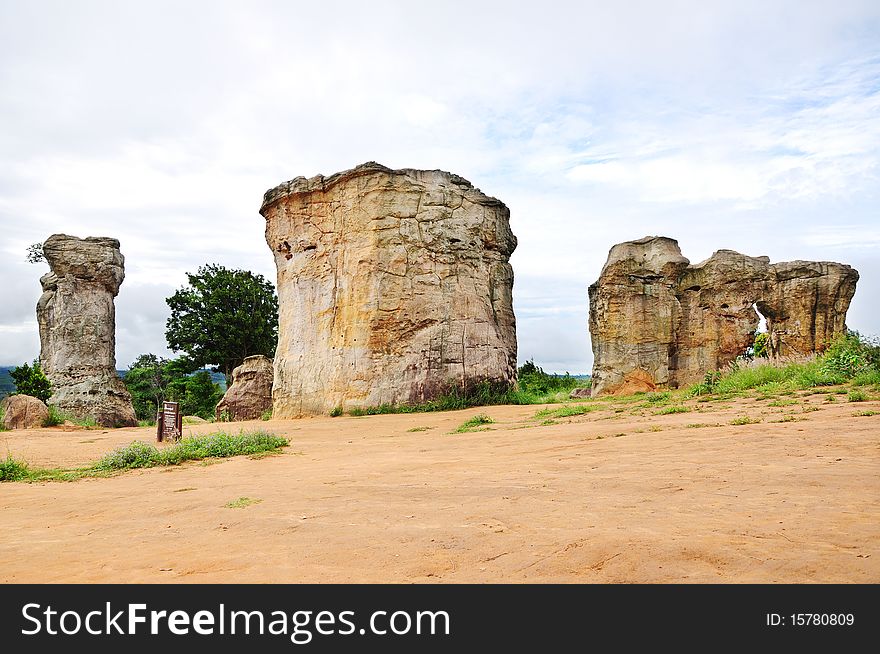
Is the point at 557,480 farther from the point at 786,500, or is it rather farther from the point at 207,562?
the point at 207,562

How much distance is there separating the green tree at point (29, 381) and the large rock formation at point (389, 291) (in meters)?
7.66

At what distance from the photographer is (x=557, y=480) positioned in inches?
180

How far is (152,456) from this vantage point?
6.99m

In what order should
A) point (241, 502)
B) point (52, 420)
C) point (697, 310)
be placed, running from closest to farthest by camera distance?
1. point (241, 502)
2. point (52, 420)
3. point (697, 310)

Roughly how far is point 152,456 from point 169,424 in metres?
2.97

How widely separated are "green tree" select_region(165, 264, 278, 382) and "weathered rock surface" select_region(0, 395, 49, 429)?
42.8 feet

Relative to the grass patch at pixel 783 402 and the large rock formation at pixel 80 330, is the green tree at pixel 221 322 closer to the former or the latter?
the large rock formation at pixel 80 330

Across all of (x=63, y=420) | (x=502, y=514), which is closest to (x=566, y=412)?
(x=502, y=514)

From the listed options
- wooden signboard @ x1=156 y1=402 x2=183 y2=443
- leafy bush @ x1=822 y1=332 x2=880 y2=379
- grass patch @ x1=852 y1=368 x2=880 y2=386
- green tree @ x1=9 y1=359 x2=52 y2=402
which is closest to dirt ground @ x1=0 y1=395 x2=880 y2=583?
grass patch @ x1=852 y1=368 x2=880 y2=386

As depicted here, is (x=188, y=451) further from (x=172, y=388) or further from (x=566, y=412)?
(x=172, y=388)

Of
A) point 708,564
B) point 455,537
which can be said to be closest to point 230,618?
point 455,537

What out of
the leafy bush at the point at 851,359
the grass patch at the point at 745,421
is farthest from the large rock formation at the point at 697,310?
the grass patch at the point at 745,421

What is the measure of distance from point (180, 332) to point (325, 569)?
28.6 m

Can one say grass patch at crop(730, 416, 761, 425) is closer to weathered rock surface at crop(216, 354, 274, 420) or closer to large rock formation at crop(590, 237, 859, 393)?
large rock formation at crop(590, 237, 859, 393)
